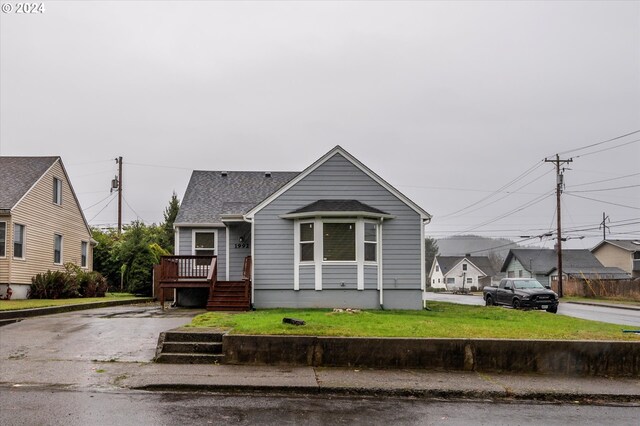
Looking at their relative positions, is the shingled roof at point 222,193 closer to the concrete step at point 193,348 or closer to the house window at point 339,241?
the house window at point 339,241

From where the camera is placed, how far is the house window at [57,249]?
29234mm

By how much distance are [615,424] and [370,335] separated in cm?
453

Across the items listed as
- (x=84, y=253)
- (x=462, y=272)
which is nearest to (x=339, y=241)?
(x=84, y=253)

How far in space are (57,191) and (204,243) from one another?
456 inches

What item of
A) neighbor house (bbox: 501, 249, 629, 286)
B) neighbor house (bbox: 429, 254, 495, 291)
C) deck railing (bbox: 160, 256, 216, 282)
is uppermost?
deck railing (bbox: 160, 256, 216, 282)

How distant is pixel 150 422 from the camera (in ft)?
22.5

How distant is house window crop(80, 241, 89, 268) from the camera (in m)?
33.1

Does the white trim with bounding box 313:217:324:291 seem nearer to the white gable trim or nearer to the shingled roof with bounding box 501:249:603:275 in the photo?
the white gable trim

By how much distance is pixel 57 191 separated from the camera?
29734mm

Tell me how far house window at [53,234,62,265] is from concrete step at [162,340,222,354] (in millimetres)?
21166

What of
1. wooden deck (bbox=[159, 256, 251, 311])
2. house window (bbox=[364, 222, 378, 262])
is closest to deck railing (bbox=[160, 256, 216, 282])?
wooden deck (bbox=[159, 256, 251, 311])

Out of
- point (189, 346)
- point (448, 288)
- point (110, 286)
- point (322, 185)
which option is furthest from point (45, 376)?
point (448, 288)

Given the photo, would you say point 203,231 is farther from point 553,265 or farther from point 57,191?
point 553,265

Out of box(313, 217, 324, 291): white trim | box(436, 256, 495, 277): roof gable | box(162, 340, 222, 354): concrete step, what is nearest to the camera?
box(162, 340, 222, 354): concrete step
